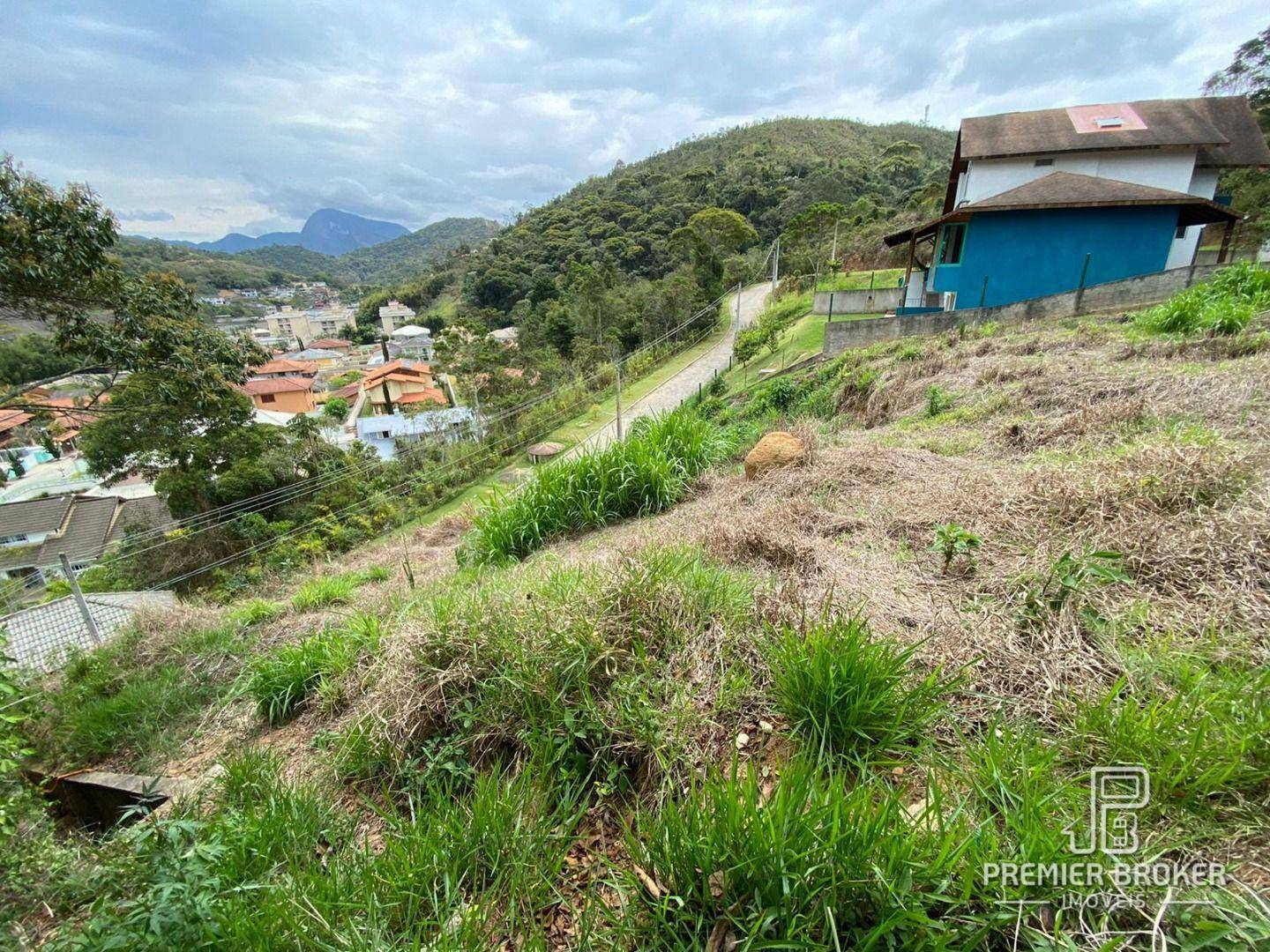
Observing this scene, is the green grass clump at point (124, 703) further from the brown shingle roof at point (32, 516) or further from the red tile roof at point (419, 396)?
the red tile roof at point (419, 396)

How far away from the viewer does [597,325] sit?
29.3 meters

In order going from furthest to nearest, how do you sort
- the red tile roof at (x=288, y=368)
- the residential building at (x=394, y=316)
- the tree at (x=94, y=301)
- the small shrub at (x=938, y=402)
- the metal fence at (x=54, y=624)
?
1. the residential building at (x=394, y=316)
2. the red tile roof at (x=288, y=368)
3. the tree at (x=94, y=301)
4. the metal fence at (x=54, y=624)
5. the small shrub at (x=938, y=402)

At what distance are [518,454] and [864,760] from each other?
2077cm

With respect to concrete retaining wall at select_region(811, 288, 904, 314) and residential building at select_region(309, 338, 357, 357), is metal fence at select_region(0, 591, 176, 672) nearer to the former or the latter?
concrete retaining wall at select_region(811, 288, 904, 314)

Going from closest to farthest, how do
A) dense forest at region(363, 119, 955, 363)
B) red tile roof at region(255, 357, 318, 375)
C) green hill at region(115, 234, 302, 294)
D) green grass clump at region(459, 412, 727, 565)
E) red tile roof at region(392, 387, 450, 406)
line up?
green grass clump at region(459, 412, 727, 565), dense forest at region(363, 119, 955, 363), red tile roof at region(392, 387, 450, 406), red tile roof at region(255, 357, 318, 375), green hill at region(115, 234, 302, 294)

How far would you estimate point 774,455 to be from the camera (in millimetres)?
4758

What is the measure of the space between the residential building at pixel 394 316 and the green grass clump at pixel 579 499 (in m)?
75.3

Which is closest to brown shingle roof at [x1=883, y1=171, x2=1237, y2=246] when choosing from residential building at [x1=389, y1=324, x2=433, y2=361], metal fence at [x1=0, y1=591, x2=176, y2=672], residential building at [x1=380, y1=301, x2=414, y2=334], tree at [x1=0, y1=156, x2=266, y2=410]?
tree at [x1=0, y1=156, x2=266, y2=410]

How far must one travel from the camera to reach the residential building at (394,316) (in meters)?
70.1

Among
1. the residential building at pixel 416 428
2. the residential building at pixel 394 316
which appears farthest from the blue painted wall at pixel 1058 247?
the residential building at pixel 394 316

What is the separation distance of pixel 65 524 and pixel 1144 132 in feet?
144

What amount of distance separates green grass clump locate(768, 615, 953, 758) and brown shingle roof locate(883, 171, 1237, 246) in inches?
605

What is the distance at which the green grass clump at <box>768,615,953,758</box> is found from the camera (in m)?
1.67

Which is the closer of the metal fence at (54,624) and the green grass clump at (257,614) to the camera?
the green grass clump at (257,614)
